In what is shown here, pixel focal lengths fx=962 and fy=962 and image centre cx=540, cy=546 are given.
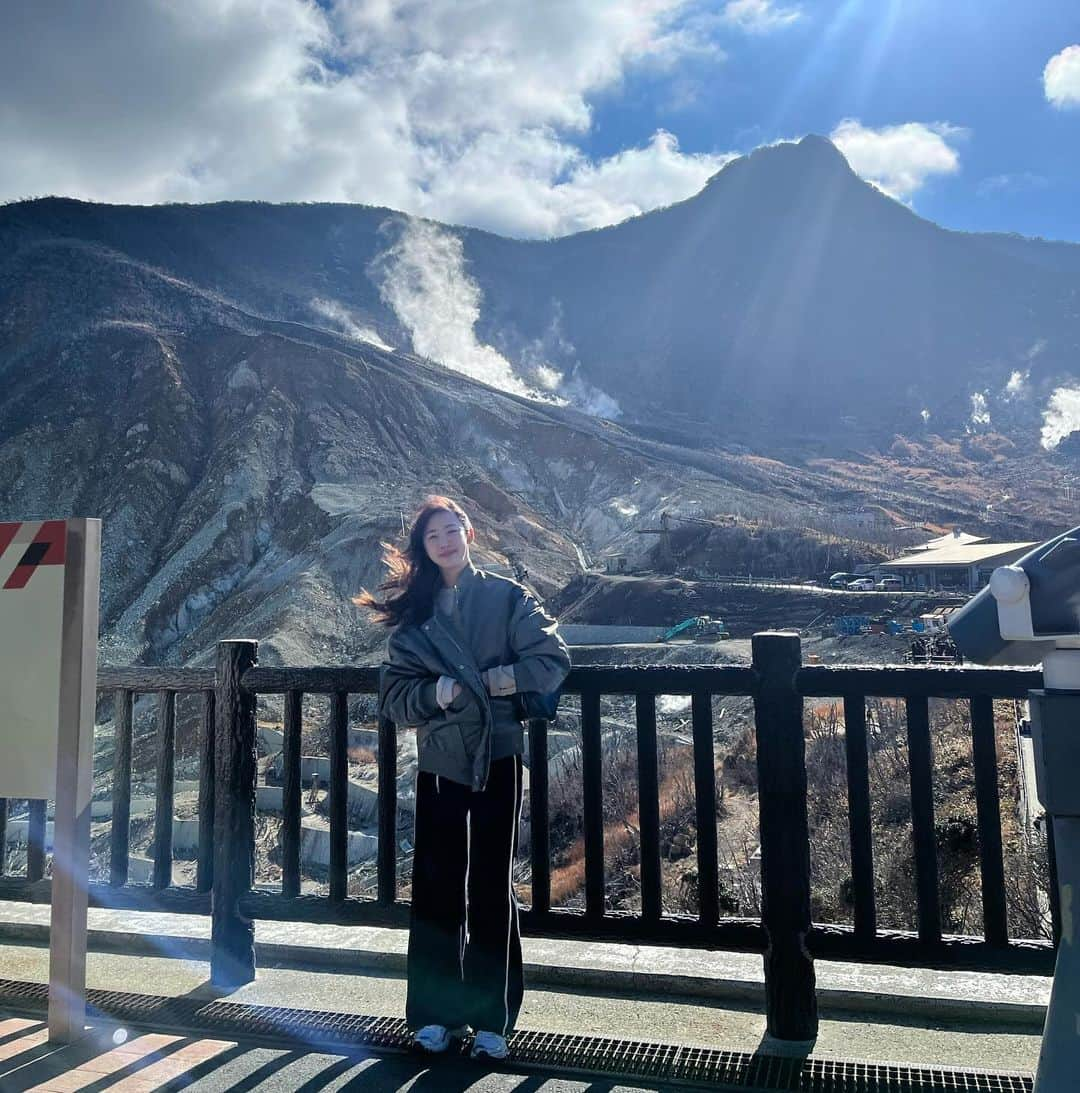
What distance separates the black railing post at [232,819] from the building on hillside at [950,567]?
118ft

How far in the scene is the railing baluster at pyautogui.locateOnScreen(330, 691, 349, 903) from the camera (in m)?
3.55

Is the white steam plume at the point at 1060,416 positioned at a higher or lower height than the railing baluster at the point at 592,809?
higher

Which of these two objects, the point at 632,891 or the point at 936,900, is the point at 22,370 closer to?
the point at 632,891

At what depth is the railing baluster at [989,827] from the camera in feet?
9.43

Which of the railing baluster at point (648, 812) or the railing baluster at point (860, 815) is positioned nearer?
the railing baluster at point (860, 815)

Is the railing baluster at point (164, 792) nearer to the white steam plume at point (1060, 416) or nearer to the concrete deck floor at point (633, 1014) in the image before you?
the concrete deck floor at point (633, 1014)

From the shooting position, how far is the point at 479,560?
35531 mm

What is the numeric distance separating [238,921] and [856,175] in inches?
5496

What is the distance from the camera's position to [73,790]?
121 inches

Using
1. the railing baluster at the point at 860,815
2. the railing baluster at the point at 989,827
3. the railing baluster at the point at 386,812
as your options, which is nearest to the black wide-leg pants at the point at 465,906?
the railing baluster at the point at 386,812

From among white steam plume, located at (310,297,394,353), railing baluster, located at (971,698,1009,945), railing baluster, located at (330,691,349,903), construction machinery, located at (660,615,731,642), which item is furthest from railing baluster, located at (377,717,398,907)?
white steam plume, located at (310,297,394,353)

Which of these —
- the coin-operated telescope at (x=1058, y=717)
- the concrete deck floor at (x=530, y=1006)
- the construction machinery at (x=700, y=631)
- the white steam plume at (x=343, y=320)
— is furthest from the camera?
the white steam plume at (x=343, y=320)

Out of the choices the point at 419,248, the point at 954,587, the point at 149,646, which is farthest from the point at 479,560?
the point at 419,248

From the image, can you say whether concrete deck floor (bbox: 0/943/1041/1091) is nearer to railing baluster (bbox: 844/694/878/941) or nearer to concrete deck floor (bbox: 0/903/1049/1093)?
concrete deck floor (bbox: 0/903/1049/1093)
